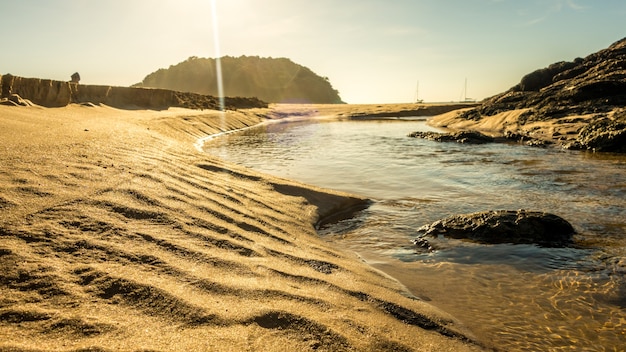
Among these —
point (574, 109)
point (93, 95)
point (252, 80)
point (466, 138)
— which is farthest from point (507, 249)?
point (252, 80)

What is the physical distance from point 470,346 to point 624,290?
7.53 ft

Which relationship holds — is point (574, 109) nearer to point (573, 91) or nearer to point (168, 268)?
point (573, 91)

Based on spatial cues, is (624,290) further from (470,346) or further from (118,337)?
(118,337)

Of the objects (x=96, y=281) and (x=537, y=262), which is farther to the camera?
(x=537, y=262)

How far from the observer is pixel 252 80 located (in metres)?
179

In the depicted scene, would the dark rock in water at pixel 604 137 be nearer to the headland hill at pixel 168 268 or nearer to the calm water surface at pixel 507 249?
the calm water surface at pixel 507 249

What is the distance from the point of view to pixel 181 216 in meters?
3.96

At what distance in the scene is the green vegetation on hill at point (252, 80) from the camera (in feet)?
574

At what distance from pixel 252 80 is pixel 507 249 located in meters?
184

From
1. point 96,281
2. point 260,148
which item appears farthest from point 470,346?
point 260,148

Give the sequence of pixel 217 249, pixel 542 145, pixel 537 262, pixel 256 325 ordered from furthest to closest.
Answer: pixel 542 145, pixel 537 262, pixel 217 249, pixel 256 325

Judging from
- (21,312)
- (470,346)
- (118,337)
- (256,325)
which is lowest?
(470,346)

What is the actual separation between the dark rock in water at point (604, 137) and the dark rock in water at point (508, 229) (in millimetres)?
11993

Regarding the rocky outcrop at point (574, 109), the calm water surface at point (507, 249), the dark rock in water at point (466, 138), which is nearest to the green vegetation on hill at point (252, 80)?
the rocky outcrop at point (574, 109)
